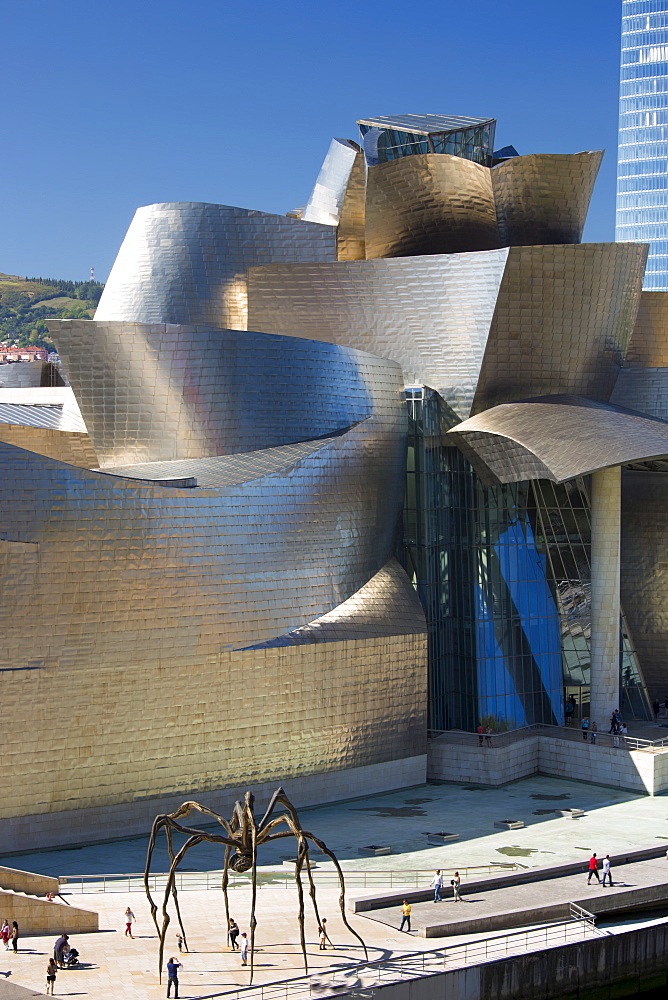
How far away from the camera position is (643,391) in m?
35.9

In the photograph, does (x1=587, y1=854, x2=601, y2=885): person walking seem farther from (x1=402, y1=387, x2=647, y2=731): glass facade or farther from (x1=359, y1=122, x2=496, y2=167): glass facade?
(x1=359, y1=122, x2=496, y2=167): glass facade

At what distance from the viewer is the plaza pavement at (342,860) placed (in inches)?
747

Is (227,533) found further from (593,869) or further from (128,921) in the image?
(593,869)

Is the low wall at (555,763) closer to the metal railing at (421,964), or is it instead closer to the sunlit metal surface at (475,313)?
the sunlit metal surface at (475,313)

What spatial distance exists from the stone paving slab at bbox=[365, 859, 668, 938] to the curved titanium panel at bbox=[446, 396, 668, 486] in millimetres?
8370

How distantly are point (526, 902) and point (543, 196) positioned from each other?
63.5 ft

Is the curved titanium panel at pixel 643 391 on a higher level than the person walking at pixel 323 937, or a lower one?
higher

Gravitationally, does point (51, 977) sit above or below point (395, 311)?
below

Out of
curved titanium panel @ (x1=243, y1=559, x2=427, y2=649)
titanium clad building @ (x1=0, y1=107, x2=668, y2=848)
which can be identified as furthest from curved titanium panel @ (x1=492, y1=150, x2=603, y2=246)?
curved titanium panel @ (x1=243, y1=559, x2=427, y2=649)

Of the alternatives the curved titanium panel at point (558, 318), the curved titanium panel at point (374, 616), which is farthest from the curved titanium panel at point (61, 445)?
the curved titanium panel at point (558, 318)

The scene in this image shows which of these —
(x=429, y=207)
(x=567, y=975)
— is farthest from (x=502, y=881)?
(x=429, y=207)

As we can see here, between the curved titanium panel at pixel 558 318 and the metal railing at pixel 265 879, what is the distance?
13166mm

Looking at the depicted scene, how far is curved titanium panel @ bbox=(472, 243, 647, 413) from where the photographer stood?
3222cm

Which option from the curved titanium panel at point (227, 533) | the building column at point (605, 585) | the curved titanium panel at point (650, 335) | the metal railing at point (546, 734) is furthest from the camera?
the curved titanium panel at point (650, 335)
